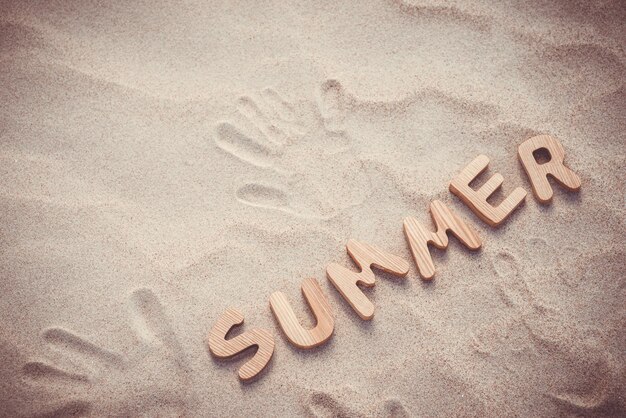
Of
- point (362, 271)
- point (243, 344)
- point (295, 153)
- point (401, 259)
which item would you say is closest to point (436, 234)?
point (401, 259)

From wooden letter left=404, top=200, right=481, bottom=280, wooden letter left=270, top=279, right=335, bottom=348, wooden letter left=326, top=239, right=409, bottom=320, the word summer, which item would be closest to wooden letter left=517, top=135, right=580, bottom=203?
the word summer

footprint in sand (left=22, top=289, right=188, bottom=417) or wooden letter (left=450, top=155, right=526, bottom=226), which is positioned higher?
wooden letter (left=450, top=155, right=526, bottom=226)

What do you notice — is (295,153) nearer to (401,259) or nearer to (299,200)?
(299,200)

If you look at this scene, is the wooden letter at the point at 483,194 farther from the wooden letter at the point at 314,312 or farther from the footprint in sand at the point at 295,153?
the wooden letter at the point at 314,312

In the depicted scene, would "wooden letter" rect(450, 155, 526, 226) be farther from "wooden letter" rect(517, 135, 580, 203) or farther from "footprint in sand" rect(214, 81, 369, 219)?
"footprint in sand" rect(214, 81, 369, 219)

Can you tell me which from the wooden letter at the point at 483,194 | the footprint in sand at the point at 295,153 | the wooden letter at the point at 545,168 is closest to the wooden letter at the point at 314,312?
the footprint in sand at the point at 295,153

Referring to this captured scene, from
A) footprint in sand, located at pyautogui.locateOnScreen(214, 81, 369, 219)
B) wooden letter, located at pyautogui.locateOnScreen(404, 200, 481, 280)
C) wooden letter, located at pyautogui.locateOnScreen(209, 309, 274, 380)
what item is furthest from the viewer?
footprint in sand, located at pyautogui.locateOnScreen(214, 81, 369, 219)
